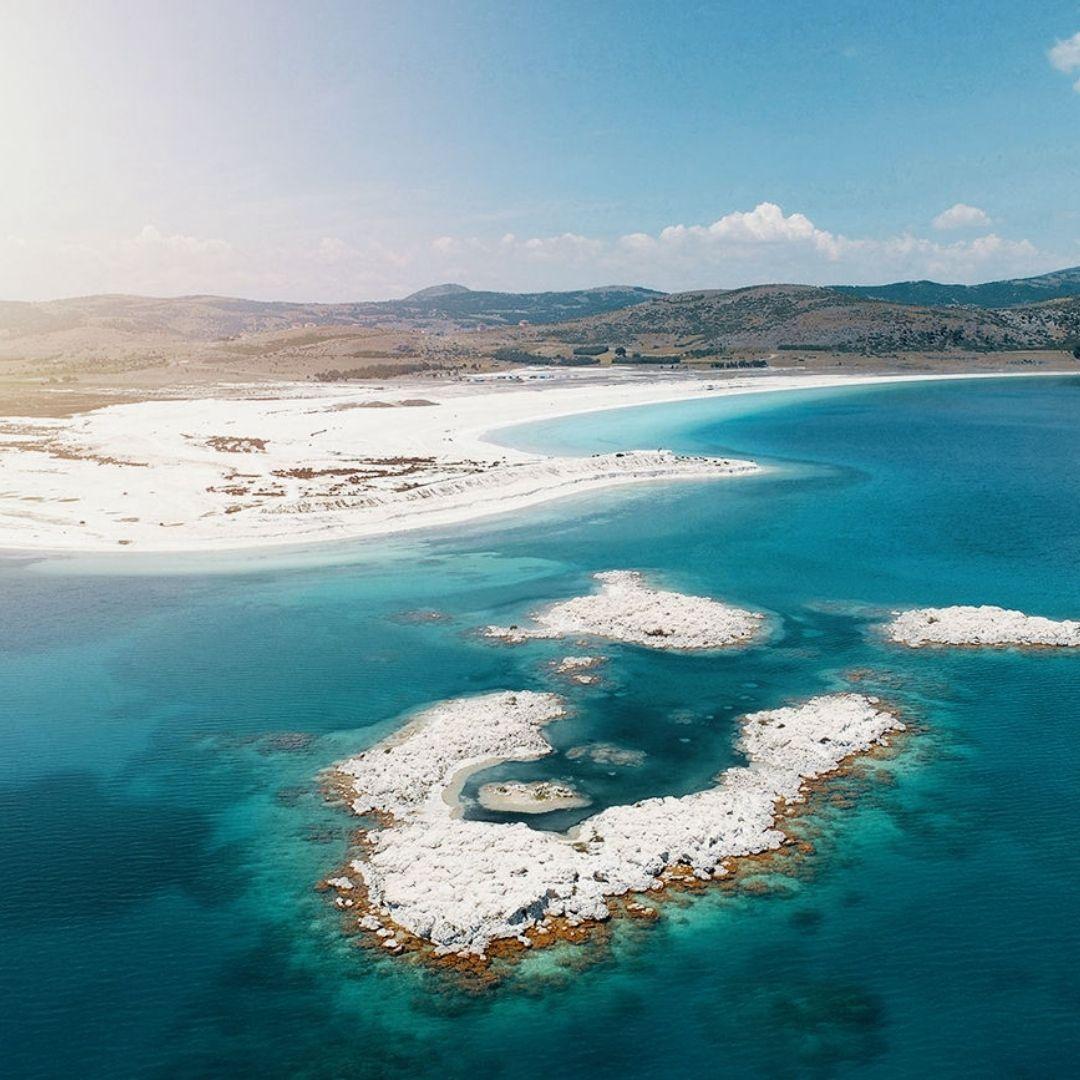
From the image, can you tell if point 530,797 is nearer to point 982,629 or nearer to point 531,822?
point 531,822

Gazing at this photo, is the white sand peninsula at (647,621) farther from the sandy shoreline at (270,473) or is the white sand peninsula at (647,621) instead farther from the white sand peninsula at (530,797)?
the sandy shoreline at (270,473)

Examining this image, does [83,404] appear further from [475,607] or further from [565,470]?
[475,607]

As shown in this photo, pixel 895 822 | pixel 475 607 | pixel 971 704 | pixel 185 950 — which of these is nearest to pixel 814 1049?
pixel 895 822

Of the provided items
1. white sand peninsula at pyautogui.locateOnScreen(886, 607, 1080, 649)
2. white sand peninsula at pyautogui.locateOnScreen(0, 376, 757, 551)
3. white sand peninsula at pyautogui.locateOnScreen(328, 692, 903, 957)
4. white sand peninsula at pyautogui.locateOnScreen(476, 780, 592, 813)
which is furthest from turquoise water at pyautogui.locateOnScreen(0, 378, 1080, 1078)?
white sand peninsula at pyautogui.locateOnScreen(0, 376, 757, 551)

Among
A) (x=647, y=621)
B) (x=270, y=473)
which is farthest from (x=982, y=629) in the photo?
(x=270, y=473)

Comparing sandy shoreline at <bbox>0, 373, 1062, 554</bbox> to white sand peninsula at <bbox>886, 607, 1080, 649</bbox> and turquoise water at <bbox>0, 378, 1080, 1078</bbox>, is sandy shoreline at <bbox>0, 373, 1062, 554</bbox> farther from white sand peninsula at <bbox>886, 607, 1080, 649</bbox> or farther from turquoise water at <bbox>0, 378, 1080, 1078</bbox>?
white sand peninsula at <bbox>886, 607, 1080, 649</bbox>

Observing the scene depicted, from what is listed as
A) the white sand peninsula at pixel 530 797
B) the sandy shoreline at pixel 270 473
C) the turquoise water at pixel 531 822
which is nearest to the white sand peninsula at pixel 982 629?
the turquoise water at pixel 531 822
